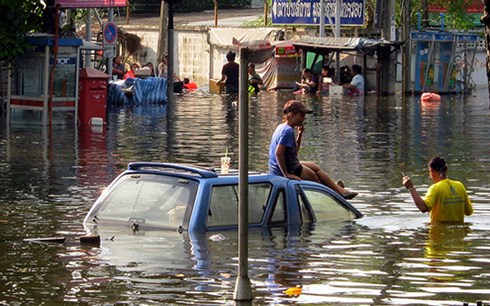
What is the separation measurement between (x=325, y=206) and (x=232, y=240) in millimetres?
1738

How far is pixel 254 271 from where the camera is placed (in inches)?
458

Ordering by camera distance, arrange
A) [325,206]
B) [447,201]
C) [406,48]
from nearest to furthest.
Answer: [447,201] → [325,206] → [406,48]

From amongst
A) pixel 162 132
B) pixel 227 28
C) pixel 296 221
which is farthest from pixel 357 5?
pixel 296 221

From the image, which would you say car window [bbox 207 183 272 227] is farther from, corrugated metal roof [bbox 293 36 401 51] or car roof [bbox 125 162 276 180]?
corrugated metal roof [bbox 293 36 401 51]

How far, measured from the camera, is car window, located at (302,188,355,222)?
1416 centimetres

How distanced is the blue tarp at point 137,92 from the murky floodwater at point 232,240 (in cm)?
1033

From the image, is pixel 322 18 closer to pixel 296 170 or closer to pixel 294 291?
pixel 296 170

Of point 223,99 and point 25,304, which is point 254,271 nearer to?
point 25,304

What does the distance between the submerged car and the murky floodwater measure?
15 cm

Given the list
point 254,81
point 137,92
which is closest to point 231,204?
point 137,92

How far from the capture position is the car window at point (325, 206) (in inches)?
558

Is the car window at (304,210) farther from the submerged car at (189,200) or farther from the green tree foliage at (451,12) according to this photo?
the green tree foliage at (451,12)

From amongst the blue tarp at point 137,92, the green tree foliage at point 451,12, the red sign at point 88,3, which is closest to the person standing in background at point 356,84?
the green tree foliage at point 451,12

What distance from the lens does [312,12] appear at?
172 ft
